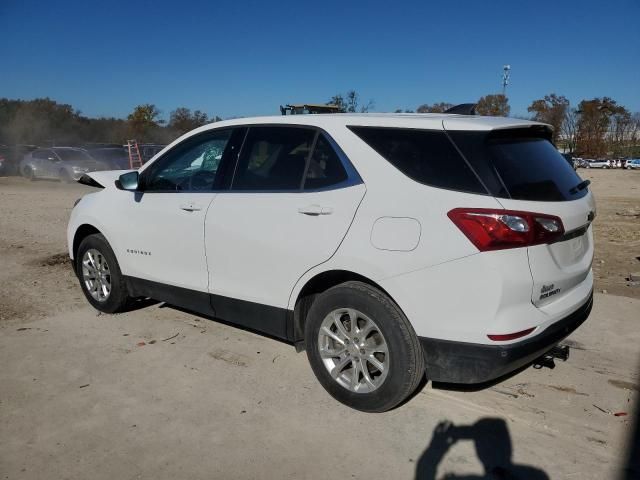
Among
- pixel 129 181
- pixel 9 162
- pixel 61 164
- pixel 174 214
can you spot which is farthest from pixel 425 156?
pixel 9 162

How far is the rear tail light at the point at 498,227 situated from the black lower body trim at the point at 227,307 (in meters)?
1.39

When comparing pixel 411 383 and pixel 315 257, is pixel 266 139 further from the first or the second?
pixel 411 383

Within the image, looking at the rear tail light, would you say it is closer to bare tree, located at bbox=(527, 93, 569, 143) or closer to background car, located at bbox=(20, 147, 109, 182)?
background car, located at bbox=(20, 147, 109, 182)

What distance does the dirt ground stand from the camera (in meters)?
2.83

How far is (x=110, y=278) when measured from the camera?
16.2 feet

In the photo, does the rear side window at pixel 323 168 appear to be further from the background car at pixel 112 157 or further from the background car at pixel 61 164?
the background car at pixel 112 157

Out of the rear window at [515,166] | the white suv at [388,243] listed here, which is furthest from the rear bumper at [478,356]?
the rear window at [515,166]

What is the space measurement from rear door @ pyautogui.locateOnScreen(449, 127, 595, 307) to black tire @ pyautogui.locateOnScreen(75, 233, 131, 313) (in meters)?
3.36

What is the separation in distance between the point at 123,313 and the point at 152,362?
4.24 ft

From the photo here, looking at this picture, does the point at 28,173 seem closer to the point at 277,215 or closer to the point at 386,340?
the point at 277,215

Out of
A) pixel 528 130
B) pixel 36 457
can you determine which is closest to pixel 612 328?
pixel 528 130

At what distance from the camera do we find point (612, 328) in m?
4.71

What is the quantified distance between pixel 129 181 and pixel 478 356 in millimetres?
3316

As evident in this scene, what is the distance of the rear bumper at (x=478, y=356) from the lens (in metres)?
2.79
